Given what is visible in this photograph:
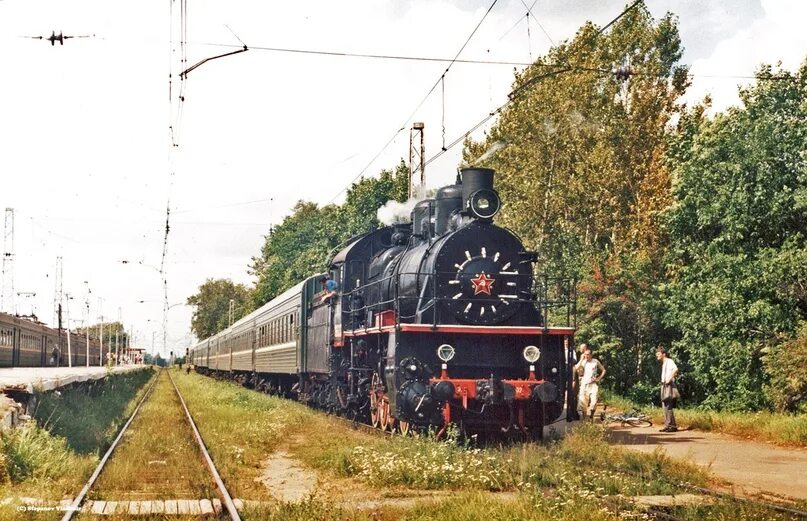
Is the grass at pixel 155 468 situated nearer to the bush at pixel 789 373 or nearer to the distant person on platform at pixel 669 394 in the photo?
the distant person on platform at pixel 669 394

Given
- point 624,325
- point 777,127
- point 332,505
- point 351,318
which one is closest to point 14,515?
point 332,505

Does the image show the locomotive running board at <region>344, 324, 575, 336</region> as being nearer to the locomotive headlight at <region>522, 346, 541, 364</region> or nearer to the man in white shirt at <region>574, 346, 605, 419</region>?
the locomotive headlight at <region>522, 346, 541, 364</region>

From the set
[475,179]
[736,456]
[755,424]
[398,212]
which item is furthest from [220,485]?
[398,212]

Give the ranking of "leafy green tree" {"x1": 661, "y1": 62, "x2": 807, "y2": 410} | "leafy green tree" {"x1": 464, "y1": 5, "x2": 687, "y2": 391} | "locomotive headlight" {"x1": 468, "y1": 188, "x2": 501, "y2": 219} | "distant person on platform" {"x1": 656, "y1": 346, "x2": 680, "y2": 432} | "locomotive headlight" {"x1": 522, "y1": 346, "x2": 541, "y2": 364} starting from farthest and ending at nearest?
"leafy green tree" {"x1": 464, "y1": 5, "x2": 687, "y2": 391}, "leafy green tree" {"x1": 661, "y1": 62, "x2": 807, "y2": 410}, "distant person on platform" {"x1": 656, "y1": 346, "x2": 680, "y2": 432}, "locomotive headlight" {"x1": 468, "y1": 188, "x2": 501, "y2": 219}, "locomotive headlight" {"x1": 522, "y1": 346, "x2": 541, "y2": 364}

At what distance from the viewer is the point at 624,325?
27406 millimetres

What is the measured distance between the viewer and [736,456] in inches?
560

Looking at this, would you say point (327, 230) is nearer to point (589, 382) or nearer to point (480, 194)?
point (589, 382)

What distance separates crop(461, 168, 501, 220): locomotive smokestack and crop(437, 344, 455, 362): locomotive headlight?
2257 millimetres

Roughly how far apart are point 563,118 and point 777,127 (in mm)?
14448

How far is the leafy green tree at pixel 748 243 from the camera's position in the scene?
19953mm

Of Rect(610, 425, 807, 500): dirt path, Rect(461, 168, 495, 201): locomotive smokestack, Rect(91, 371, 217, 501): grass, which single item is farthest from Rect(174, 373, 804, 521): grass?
Rect(461, 168, 495, 201): locomotive smokestack

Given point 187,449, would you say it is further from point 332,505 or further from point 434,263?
point 332,505

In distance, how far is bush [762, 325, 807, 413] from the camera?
17.9 metres

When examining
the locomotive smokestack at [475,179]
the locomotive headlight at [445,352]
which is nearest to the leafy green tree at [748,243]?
the locomotive smokestack at [475,179]
